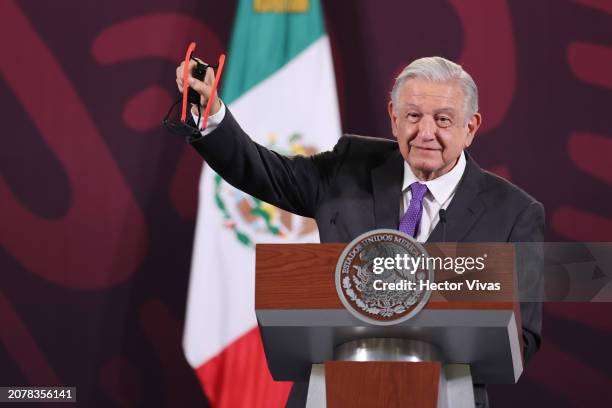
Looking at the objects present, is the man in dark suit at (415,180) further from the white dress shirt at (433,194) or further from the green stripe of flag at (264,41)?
the green stripe of flag at (264,41)

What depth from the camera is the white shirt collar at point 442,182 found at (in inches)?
103

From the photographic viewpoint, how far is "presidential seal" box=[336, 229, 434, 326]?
190cm

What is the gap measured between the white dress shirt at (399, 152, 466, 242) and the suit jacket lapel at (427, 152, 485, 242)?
1.3 inches

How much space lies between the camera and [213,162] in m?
2.58

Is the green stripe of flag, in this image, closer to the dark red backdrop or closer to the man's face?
the dark red backdrop

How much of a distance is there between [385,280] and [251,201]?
242 centimetres

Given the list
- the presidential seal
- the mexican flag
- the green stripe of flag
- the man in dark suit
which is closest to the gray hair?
the man in dark suit

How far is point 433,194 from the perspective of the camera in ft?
8.53

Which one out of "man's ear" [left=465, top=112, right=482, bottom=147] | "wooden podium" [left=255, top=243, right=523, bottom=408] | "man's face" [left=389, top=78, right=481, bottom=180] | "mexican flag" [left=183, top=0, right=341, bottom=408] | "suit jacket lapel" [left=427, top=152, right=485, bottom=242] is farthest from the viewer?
"mexican flag" [left=183, top=0, right=341, bottom=408]

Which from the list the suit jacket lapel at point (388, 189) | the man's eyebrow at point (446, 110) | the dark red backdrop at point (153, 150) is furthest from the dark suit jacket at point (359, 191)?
the dark red backdrop at point (153, 150)

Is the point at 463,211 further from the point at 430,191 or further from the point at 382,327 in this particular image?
the point at 382,327

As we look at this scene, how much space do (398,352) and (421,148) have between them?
0.77 meters

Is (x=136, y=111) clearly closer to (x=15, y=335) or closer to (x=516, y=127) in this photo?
(x=15, y=335)

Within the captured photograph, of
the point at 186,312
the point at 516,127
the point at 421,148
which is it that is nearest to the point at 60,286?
the point at 186,312
